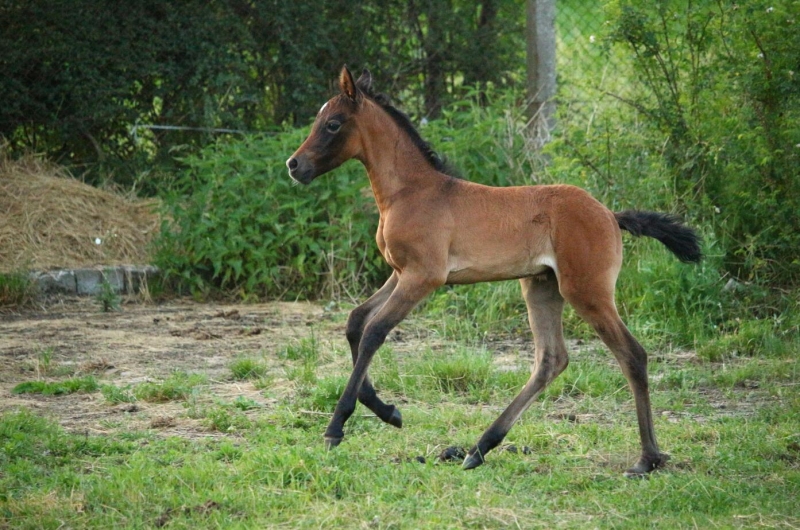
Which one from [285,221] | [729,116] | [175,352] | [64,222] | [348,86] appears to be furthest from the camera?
[64,222]

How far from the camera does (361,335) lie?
5520 mm

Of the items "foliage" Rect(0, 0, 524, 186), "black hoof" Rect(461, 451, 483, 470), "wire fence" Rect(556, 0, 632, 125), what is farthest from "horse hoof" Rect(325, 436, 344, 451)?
"foliage" Rect(0, 0, 524, 186)

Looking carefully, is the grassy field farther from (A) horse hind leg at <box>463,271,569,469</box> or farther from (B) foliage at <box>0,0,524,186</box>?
(B) foliage at <box>0,0,524,186</box>

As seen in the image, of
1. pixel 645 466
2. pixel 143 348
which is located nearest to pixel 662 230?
pixel 645 466

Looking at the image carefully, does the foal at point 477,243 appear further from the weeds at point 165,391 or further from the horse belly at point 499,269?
the weeds at point 165,391

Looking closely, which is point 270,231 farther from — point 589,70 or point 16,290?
point 589,70

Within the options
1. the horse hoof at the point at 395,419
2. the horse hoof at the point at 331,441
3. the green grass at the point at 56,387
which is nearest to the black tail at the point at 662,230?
the horse hoof at the point at 395,419

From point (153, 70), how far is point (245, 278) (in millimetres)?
2935

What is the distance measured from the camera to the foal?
16.4 feet

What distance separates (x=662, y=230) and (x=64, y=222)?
261 inches

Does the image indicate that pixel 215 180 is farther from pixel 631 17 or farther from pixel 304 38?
pixel 631 17

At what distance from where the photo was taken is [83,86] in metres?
10.6

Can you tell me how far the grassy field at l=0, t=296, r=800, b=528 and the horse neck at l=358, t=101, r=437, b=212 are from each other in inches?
47.1

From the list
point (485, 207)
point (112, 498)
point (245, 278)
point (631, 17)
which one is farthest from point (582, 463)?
point (245, 278)
